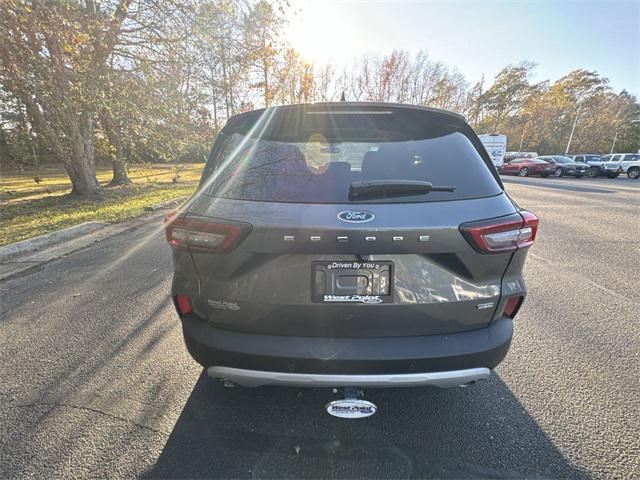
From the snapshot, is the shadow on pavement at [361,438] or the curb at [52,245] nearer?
the shadow on pavement at [361,438]

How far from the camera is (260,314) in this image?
1.66m

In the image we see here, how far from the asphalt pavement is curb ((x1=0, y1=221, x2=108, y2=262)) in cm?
242

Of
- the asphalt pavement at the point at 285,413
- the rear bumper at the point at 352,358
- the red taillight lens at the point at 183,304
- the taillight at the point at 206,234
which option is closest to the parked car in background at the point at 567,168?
the asphalt pavement at the point at 285,413

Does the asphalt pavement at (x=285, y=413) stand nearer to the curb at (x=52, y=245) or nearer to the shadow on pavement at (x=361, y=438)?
the shadow on pavement at (x=361, y=438)

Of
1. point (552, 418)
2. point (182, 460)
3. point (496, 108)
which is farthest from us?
point (496, 108)

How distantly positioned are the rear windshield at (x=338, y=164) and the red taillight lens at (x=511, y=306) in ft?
2.00

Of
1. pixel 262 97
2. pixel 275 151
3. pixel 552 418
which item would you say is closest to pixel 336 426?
pixel 552 418

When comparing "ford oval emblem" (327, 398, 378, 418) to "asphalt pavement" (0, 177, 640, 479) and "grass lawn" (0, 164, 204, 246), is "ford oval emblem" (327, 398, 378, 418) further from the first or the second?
"grass lawn" (0, 164, 204, 246)

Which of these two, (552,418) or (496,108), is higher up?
(496,108)

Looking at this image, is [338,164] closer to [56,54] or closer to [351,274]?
[351,274]

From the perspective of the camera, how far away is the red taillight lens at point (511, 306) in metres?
1.79

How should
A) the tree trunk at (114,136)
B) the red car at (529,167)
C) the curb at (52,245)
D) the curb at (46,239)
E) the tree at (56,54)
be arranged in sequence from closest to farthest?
the curb at (52,245), the curb at (46,239), the tree at (56,54), the tree trunk at (114,136), the red car at (529,167)

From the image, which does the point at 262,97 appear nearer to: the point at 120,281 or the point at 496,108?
the point at 120,281

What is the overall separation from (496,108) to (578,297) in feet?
207
